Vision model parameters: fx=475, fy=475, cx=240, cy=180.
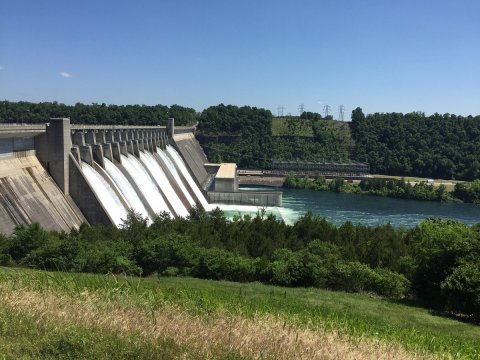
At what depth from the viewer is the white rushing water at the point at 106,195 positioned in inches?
996

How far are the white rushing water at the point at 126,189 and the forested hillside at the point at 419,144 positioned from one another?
6609 cm

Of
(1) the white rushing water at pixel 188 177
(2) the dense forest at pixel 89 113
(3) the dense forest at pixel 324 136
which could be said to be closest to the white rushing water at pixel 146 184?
(1) the white rushing water at pixel 188 177

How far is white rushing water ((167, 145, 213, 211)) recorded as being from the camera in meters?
44.4

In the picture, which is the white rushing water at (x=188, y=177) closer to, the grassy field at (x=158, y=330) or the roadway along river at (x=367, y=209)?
the roadway along river at (x=367, y=209)

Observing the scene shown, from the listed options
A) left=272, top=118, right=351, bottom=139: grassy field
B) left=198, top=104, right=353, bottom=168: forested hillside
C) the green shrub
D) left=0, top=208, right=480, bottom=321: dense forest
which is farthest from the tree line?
the green shrub

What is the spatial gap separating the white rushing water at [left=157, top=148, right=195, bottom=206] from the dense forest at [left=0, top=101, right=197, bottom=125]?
3021 cm

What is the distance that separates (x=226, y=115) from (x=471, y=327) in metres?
88.3

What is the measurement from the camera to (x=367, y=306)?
13.3 metres

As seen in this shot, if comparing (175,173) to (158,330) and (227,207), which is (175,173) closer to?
(227,207)

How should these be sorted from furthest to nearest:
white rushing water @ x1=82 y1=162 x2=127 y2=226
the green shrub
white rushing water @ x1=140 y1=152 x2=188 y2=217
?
white rushing water @ x1=140 y1=152 x2=188 y2=217 → white rushing water @ x1=82 y1=162 x2=127 y2=226 → the green shrub

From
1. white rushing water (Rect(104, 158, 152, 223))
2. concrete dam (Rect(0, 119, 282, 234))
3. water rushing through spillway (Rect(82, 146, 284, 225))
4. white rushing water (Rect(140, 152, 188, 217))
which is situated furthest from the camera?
white rushing water (Rect(140, 152, 188, 217))

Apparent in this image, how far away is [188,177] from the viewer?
47.3 metres

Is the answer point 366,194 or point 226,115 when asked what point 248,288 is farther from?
point 226,115

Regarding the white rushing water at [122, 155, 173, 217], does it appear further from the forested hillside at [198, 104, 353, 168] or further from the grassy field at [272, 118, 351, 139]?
the grassy field at [272, 118, 351, 139]
